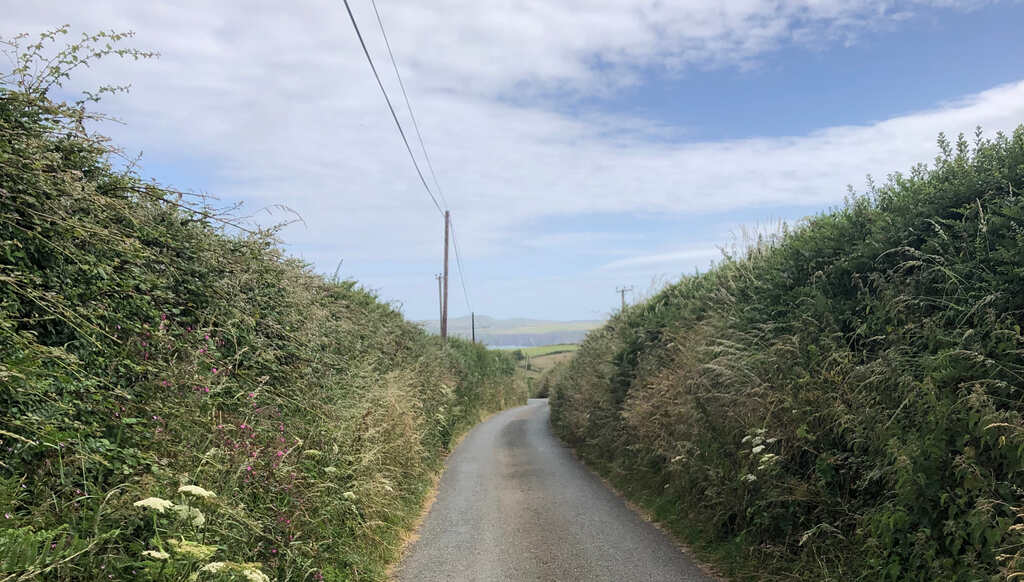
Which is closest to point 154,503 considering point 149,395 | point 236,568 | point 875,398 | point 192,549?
point 192,549

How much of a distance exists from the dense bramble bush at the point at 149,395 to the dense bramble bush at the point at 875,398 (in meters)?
4.49

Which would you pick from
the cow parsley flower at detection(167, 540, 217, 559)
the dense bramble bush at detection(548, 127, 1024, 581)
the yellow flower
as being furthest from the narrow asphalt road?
the yellow flower

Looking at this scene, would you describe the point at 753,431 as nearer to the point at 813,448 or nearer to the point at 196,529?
the point at 813,448

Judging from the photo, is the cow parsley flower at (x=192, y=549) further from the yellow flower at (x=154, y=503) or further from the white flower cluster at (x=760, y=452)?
the white flower cluster at (x=760, y=452)

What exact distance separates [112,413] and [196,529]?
3.04ft

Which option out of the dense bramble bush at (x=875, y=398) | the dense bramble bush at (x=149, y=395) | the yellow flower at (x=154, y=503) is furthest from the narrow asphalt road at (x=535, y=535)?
the yellow flower at (x=154, y=503)

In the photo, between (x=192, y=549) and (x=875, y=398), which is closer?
(x=192, y=549)

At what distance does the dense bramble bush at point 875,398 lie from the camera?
4383mm

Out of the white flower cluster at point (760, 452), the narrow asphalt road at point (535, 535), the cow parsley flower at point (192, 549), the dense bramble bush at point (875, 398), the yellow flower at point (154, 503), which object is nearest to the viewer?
the yellow flower at point (154, 503)

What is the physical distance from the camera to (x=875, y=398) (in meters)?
5.51

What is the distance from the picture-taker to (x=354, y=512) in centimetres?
680

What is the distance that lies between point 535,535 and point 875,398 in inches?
194

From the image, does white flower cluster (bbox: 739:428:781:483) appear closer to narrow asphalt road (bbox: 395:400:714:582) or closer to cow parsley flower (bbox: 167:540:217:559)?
narrow asphalt road (bbox: 395:400:714:582)

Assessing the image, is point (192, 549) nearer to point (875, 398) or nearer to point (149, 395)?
point (149, 395)
